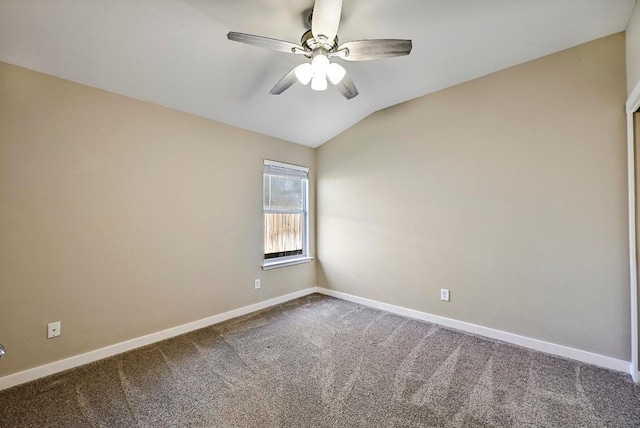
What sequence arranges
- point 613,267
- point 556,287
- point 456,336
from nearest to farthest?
point 613,267
point 556,287
point 456,336

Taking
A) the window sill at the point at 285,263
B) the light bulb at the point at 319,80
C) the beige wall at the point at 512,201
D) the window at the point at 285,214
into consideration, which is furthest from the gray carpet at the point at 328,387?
the light bulb at the point at 319,80

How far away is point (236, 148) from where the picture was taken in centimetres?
323

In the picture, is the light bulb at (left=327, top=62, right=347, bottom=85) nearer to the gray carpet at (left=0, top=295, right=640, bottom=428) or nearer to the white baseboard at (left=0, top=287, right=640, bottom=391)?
the gray carpet at (left=0, top=295, right=640, bottom=428)

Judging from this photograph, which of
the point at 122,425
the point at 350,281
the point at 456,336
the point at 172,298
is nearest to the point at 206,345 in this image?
the point at 172,298

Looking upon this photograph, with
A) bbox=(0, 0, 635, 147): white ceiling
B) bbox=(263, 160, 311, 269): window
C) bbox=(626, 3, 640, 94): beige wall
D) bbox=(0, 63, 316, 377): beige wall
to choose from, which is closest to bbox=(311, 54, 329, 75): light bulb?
bbox=(0, 0, 635, 147): white ceiling

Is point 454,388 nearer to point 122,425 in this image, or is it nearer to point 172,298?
point 122,425

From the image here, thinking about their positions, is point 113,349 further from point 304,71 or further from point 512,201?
point 512,201

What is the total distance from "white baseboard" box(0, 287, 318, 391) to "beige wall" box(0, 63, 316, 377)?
5 centimetres

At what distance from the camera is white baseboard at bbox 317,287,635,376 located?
2.14 m

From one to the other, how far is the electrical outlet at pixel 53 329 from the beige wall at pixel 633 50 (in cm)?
454

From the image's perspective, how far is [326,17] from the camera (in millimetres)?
1567

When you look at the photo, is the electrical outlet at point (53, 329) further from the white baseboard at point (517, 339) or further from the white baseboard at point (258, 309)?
the white baseboard at point (517, 339)

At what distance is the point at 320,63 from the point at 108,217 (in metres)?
2.16

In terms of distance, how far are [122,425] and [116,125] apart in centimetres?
225
